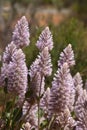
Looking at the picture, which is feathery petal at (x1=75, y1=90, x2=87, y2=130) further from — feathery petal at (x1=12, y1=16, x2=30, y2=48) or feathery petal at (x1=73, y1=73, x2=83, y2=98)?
feathery petal at (x1=12, y1=16, x2=30, y2=48)

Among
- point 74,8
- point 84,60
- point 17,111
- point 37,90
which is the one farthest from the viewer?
point 74,8

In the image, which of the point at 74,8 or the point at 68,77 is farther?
the point at 74,8

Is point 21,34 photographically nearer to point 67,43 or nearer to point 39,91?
point 39,91

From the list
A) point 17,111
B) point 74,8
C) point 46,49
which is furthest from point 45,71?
point 74,8

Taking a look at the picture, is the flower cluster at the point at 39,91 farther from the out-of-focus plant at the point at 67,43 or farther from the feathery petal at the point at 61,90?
the out-of-focus plant at the point at 67,43

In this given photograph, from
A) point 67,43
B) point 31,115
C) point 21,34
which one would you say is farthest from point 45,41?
point 67,43

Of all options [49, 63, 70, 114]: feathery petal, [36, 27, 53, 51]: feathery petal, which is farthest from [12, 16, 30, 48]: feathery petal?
[49, 63, 70, 114]: feathery petal

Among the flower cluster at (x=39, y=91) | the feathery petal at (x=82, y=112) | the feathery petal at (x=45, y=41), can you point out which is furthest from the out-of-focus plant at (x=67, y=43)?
the feathery petal at (x=82, y=112)

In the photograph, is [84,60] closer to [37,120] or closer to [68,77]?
[37,120]
